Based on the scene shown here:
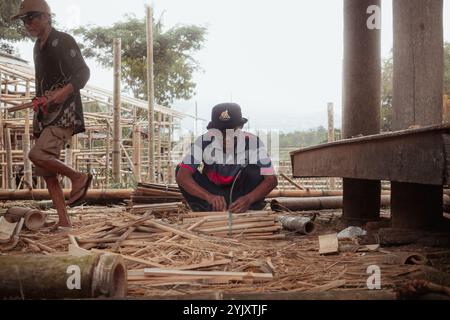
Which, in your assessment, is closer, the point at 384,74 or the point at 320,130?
the point at 384,74

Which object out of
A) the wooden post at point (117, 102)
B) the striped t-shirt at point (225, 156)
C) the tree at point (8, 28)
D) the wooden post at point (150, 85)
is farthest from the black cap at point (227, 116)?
the tree at point (8, 28)

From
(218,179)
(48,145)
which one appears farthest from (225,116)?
(48,145)

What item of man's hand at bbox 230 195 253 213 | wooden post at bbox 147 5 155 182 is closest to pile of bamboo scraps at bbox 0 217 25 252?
man's hand at bbox 230 195 253 213

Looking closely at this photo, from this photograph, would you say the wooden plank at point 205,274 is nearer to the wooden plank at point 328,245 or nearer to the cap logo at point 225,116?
the wooden plank at point 328,245

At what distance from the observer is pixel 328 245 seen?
3.44 meters

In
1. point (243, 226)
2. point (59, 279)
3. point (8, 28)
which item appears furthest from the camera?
point (8, 28)

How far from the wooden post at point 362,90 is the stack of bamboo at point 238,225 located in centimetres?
104

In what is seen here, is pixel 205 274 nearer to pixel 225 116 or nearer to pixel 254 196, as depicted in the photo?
pixel 254 196

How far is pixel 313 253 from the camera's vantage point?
3.42 metres

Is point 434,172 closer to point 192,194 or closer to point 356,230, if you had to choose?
point 356,230

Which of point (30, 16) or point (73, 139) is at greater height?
point (30, 16)

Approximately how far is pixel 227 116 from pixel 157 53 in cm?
2318
